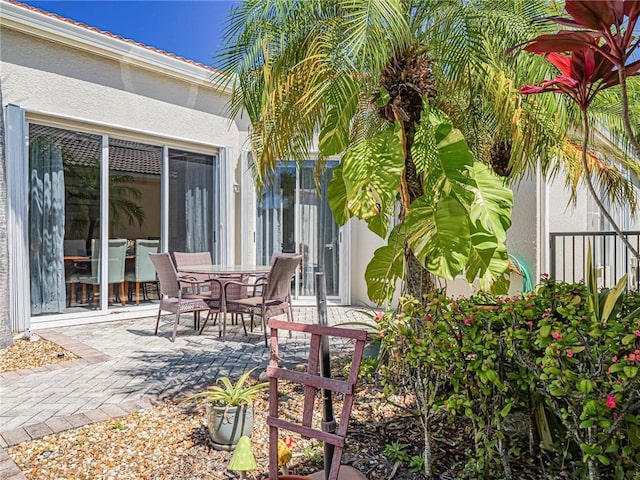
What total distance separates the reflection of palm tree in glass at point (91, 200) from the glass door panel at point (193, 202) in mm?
817

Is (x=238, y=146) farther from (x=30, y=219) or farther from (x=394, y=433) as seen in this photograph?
(x=394, y=433)

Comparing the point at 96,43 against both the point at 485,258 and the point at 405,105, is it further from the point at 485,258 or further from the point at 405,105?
the point at 485,258

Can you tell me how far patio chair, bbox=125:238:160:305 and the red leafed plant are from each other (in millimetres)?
7370

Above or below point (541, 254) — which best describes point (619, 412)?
below

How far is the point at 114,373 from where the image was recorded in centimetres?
462

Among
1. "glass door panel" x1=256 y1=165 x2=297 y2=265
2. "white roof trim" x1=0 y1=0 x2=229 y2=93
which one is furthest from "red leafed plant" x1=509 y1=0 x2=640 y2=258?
"glass door panel" x1=256 y1=165 x2=297 y2=265

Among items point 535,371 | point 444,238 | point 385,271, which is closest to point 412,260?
point 385,271

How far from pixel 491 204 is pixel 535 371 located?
154 centimetres

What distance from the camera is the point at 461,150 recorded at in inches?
128

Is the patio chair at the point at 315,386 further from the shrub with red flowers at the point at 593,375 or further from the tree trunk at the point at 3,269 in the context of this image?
the tree trunk at the point at 3,269

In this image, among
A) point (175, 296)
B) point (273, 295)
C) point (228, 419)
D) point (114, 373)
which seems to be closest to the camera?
point (228, 419)

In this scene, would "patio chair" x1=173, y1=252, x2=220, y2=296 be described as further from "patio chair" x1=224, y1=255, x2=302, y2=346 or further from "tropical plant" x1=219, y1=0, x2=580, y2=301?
"tropical plant" x1=219, y1=0, x2=580, y2=301

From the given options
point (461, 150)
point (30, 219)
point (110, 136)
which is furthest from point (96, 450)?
point (110, 136)

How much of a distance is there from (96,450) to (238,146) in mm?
7510
